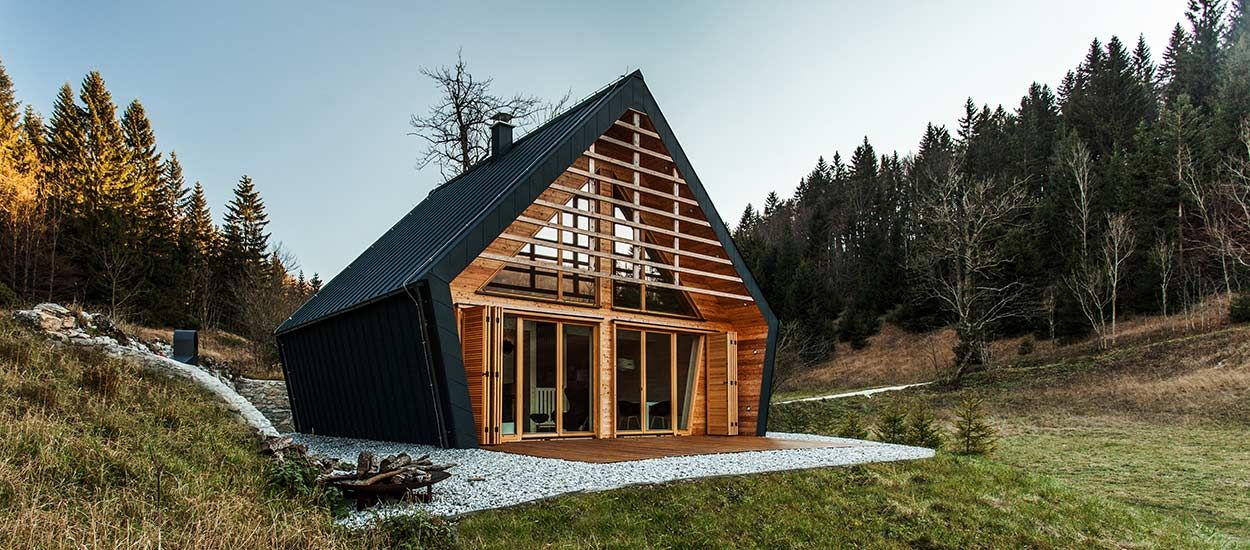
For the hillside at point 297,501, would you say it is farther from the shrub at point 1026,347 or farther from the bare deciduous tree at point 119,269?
the bare deciduous tree at point 119,269

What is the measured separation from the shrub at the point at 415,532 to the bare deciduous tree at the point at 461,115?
A: 1699 centimetres

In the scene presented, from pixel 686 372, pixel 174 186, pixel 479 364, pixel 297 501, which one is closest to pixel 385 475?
pixel 297 501

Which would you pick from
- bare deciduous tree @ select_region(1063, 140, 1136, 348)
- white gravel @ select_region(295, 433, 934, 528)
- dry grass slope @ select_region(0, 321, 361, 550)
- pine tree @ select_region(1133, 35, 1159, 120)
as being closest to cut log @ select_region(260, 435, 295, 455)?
dry grass slope @ select_region(0, 321, 361, 550)

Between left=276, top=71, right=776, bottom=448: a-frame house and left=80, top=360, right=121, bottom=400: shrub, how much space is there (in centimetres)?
271

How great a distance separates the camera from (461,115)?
68.9ft

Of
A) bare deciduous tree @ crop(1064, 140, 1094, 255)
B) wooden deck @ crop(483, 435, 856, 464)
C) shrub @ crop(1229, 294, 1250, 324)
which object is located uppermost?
bare deciduous tree @ crop(1064, 140, 1094, 255)

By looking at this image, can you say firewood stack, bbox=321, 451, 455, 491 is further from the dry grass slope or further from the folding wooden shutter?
the folding wooden shutter

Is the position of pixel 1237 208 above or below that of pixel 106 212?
below

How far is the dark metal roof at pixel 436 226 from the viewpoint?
29.1 feet

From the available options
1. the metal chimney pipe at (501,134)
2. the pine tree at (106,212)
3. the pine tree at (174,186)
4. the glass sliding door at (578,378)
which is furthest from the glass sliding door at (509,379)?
the pine tree at (174,186)

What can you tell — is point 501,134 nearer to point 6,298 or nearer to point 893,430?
point 893,430

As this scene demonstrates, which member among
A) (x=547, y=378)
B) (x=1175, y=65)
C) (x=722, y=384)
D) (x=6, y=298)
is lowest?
Answer: (x=722, y=384)

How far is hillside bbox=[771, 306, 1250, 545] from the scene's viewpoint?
384 inches

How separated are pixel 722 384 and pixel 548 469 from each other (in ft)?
18.7
